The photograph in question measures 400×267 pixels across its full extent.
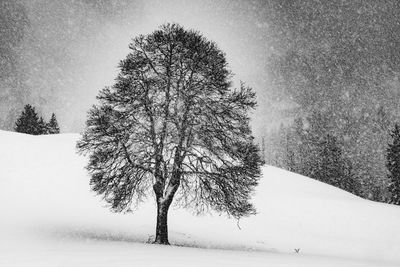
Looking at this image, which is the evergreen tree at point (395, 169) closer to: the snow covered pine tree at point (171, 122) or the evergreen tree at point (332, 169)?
the evergreen tree at point (332, 169)

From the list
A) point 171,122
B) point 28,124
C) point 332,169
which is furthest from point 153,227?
point 28,124

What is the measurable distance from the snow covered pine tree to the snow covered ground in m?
2.84

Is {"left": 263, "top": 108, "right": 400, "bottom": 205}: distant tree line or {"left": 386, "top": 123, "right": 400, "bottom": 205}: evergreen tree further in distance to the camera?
{"left": 263, "top": 108, "right": 400, "bottom": 205}: distant tree line

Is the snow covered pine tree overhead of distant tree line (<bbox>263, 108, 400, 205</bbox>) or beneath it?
beneath

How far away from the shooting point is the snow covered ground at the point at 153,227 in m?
11.6

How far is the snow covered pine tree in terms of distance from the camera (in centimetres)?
1551

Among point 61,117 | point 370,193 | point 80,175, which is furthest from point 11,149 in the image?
point 61,117

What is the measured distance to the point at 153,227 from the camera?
74.6 ft

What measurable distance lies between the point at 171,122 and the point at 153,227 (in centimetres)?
997

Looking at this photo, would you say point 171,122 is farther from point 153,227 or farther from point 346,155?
point 346,155

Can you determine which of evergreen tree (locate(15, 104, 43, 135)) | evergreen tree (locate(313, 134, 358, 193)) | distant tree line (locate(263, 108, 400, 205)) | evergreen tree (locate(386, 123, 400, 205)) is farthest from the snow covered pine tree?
evergreen tree (locate(15, 104, 43, 135))

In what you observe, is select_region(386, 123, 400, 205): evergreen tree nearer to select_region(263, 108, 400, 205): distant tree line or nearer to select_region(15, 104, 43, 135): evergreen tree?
select_region(263, 108, 400, 205): distant tree line

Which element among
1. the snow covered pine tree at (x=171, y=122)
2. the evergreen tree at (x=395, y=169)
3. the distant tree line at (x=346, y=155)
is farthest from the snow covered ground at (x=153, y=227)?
the distant tree line at (x=346, y=155)

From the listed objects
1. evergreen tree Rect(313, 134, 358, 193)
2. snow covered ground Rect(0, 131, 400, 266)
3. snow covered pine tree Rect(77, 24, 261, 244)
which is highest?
evergreen tree Rect(313, 134, 358, 193)
